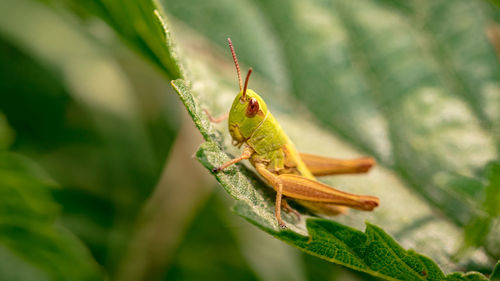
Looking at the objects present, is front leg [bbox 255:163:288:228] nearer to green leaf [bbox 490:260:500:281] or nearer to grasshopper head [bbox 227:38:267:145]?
grasshopper head [bbox 227:38:267:145]

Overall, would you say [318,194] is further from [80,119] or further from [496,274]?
[80,119]

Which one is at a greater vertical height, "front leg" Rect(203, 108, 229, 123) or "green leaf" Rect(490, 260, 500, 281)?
"front leg" Rect(203, 108, 229, 123)

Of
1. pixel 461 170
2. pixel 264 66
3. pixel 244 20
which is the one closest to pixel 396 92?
pixel 461 170

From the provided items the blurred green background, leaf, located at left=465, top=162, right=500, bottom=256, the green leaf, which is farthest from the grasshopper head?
the green leaf

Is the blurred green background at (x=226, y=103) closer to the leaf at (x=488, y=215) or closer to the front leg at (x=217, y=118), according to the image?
the front leg at (x=217, y=118)

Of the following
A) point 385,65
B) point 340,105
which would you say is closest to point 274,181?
point 340,105

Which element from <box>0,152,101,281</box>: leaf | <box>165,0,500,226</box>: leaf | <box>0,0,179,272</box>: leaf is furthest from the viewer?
<box>0,0,179,272</box>: leaf

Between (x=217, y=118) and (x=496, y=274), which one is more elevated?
(x=217, y=118)

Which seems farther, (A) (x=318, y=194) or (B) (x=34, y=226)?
(A) (x=318, y=194)
